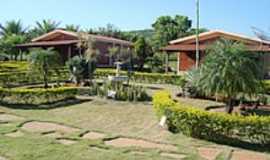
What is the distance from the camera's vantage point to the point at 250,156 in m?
7.42

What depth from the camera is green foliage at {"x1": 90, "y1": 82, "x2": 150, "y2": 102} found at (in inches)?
608

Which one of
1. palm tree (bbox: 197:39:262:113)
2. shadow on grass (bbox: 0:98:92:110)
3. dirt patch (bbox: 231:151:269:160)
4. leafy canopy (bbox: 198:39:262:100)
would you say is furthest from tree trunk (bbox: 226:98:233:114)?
shadow on grass (bbox: 0:98:92:110)

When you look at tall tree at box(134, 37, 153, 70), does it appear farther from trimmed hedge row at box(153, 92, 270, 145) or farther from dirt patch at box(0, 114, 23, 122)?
trimmed hedge row at box(153, 92, 270, 145)

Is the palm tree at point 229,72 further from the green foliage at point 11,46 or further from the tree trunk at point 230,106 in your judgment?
the green foliage at point 11,46

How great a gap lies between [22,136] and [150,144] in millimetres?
2817

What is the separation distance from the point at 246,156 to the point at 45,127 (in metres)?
4.92

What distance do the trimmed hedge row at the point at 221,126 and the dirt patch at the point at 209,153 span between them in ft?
2.88

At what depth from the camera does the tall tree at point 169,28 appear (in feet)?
165

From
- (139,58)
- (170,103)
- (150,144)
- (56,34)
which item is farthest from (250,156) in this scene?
(56,34)

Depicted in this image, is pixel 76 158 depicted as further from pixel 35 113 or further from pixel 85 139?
pixel 35 113

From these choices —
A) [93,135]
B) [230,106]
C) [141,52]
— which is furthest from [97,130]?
[141,52]

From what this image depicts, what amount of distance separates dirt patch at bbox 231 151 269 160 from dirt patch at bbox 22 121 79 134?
3.84 meters

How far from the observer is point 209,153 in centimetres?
743

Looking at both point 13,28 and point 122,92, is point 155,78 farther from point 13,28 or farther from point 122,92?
point 13,28
